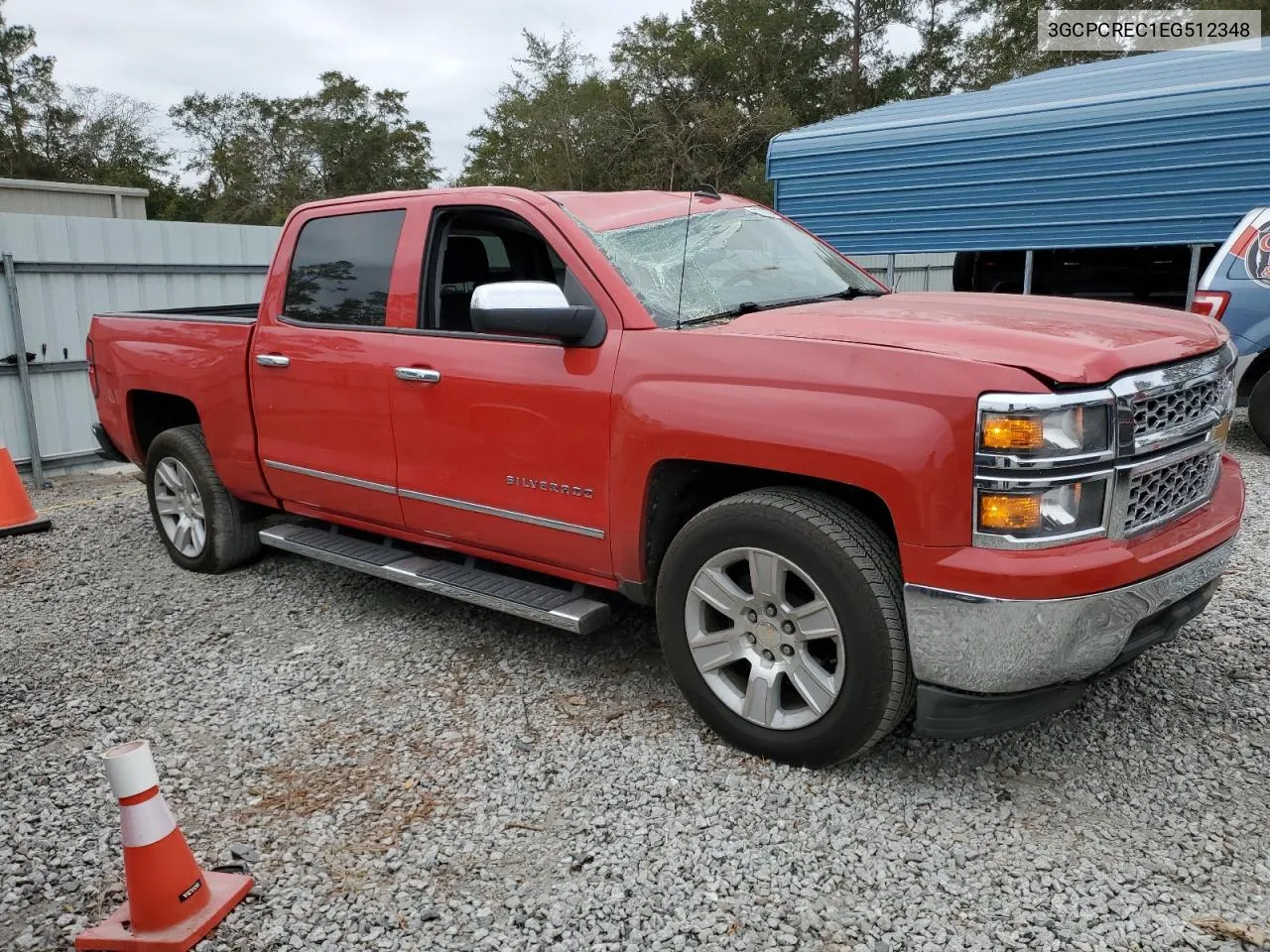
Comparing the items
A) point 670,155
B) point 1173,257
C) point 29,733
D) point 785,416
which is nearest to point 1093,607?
point 785,416

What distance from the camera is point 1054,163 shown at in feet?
33.4

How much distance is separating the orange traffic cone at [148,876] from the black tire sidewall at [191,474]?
291 cm

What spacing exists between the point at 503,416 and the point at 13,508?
4.63 m

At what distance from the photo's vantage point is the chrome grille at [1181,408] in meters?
2.62

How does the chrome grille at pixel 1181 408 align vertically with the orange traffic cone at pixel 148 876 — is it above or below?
above

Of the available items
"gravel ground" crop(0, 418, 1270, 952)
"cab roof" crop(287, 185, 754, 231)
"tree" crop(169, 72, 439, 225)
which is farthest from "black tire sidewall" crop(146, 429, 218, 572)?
"tree" crop(169, 72, 439, 225)

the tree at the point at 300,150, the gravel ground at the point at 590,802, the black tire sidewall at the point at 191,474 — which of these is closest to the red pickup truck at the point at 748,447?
the gravel ground at the point at 590,802

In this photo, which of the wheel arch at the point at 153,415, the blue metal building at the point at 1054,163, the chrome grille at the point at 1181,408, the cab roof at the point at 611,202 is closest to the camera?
the chrome grille at the point at 1181,408

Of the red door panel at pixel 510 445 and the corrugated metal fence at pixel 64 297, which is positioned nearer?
the red door panel at pixel 510 445

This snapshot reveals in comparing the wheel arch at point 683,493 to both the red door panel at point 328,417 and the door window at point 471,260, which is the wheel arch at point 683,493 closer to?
the door window at point 471,260

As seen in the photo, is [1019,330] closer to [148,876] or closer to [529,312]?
[529,312]

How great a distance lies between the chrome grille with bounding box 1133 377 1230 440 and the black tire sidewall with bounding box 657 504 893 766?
0.87m

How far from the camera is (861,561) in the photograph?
2.72 meters

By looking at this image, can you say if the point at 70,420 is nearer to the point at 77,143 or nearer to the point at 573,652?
the point at 573,652
